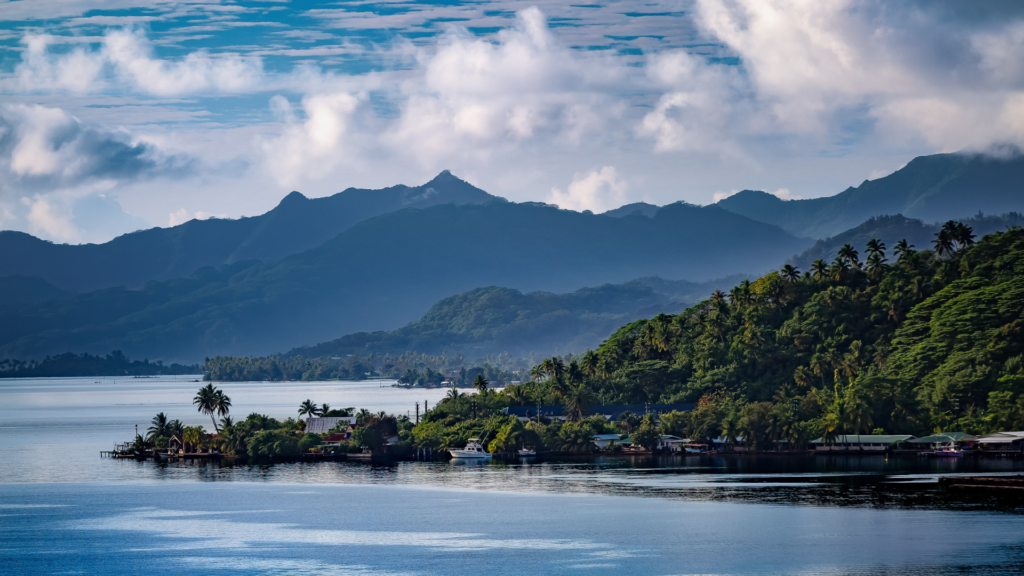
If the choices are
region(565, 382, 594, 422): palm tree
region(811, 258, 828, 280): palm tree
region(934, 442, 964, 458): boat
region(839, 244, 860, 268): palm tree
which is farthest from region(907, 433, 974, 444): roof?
region(839, 244, 860, 268): palm tree

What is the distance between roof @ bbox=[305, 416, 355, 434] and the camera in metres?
163

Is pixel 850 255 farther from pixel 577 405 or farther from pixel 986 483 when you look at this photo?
pixel 986 483

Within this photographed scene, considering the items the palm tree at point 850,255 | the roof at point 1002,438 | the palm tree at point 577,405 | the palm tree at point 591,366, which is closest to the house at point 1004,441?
the roof at point 1002,438

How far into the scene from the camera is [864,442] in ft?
475

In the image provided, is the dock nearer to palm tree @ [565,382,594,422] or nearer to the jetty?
the jetty

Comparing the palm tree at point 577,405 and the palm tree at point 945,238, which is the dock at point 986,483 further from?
the palm tree at point 945,238

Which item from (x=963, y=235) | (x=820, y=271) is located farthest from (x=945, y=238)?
(x=820, y=271)

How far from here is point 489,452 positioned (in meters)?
156

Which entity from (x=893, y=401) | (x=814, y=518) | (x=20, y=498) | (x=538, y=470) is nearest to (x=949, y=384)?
(x=893, y=401)

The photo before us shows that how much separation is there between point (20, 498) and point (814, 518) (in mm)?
79333

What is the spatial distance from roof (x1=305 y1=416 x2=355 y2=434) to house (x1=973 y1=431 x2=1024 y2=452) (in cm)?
8628

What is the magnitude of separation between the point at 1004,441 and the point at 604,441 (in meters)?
52.1

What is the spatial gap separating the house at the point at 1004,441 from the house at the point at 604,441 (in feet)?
156

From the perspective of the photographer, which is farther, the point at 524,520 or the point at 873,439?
the point at 873,439
